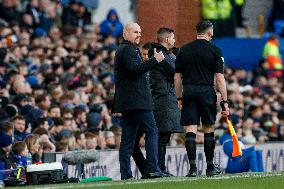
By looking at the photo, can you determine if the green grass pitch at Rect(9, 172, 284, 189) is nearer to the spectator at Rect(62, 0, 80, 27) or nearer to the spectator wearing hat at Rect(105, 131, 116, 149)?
the spectator wearing hat at Rect(105, 131, 116, 149)

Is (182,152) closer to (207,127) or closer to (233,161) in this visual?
(233,161)

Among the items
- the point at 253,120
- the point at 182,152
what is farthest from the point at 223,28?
the point at 182,152

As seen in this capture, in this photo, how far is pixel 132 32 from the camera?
1647 cm

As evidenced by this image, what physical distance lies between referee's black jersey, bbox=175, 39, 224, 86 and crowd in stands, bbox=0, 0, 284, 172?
9.21ft

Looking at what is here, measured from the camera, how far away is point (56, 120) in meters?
21.5

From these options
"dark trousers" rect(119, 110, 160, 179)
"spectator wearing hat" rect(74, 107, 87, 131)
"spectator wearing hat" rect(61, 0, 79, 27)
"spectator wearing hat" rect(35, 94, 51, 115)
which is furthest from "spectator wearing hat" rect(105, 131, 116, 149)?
"spectator wearing hat" rect(61, 0, 79, 27)

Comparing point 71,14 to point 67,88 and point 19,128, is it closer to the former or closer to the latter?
point 67,88

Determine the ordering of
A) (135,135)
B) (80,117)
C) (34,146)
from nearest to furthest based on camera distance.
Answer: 1. (135,135)
2. (34,146)
3. (80,117)

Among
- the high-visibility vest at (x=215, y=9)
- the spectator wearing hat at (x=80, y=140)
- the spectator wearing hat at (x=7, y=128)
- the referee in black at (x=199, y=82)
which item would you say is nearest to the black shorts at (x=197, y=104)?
A: the referee in black at (x=199, y=82)

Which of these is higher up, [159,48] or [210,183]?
[159,48]

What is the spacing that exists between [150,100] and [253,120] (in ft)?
37.3

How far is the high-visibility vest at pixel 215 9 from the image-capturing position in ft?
106

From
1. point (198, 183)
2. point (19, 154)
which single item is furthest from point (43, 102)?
point (198, 183)

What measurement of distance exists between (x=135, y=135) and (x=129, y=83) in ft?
2.47
